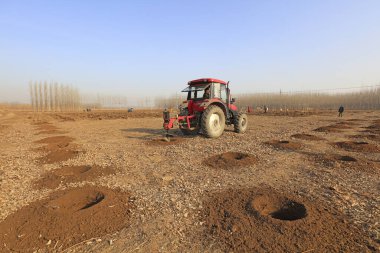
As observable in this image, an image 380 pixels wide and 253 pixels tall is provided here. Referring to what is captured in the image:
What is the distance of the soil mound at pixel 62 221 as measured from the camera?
2896mm

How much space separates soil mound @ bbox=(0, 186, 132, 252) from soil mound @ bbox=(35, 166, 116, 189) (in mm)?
821

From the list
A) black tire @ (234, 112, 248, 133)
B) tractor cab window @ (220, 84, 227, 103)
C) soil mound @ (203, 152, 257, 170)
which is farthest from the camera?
black tire @ (234, 112, 248, 133)

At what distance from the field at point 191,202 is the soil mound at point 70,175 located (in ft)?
0.09

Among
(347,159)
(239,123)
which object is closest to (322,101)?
(239,123)

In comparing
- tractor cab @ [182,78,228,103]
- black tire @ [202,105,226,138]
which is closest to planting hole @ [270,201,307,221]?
black tire @ [202,105,226,138]

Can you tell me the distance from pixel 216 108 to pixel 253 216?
6851 millimetres

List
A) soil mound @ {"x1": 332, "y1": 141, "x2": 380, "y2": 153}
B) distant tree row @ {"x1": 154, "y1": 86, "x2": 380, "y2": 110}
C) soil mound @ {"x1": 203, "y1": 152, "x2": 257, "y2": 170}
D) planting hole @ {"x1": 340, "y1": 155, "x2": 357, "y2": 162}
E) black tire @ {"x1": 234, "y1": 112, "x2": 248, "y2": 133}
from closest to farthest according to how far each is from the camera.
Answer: soil mound @ {"x1": 203, "y1": 152, "x2": 257, "y2": 170}
planting hole @ {"x1": 340, "y1": 155, "x2": 357, "y2": 162}
soil mound @ {"x1": 332, "y1": 141, "x2": 380, "y2": 153}
black tire @ {"x1": 234, "y1": 112, "x2": 248, "y2": 133}
distant tree row @ {"x1": 154, "y1": 86, "x2": 380, "y2": 110}

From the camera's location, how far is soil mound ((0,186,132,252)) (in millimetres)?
2896

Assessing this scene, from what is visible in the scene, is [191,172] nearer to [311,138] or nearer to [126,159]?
[126,159]

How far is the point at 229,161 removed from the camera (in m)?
6.36

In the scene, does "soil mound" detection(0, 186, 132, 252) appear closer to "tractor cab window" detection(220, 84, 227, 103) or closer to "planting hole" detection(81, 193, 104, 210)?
"planting hole" detection(81, 193, 104, 210)

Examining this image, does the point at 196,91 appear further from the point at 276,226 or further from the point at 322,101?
the point at 322,101

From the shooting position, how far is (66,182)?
504 cm

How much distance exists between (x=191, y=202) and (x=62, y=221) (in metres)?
1.95
